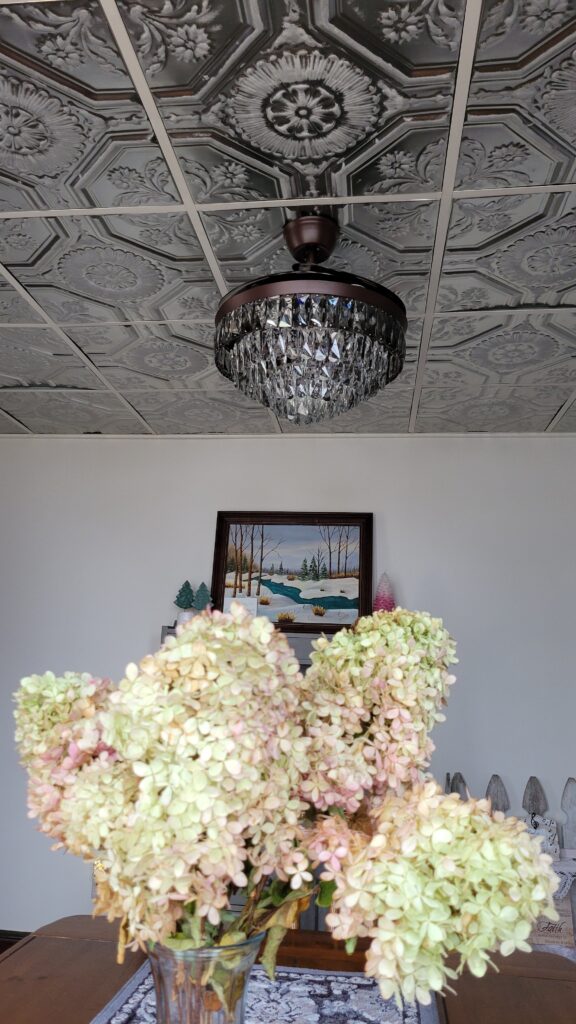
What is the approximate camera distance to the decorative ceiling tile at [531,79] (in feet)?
4.25

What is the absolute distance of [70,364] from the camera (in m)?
3.02

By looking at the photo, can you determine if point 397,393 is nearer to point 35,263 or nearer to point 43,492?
point 35,263

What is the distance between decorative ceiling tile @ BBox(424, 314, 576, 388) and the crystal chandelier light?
31.9 inches

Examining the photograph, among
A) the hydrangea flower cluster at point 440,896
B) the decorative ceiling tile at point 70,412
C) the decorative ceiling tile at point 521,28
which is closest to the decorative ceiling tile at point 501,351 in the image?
the decorative ceiling tile at point 521,28

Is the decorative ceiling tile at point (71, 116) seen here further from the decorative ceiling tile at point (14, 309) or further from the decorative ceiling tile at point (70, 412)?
the decorative ceiling tile at point (70, 412)

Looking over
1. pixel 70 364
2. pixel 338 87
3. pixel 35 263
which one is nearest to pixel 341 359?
pixel 338 87

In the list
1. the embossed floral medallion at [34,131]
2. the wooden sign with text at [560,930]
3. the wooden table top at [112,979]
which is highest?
the embossed floral medallion at [34,131]

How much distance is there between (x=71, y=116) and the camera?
5.16 ft

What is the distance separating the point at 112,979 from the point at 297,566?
260 centimetres

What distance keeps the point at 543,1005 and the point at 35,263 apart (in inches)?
89.7

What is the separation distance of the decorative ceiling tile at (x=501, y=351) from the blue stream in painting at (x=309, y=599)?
1.21 m

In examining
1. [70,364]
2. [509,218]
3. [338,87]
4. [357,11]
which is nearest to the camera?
[357,11]

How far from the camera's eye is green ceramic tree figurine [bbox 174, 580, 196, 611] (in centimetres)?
362

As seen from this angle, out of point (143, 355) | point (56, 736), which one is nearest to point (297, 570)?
point (143, 355)
